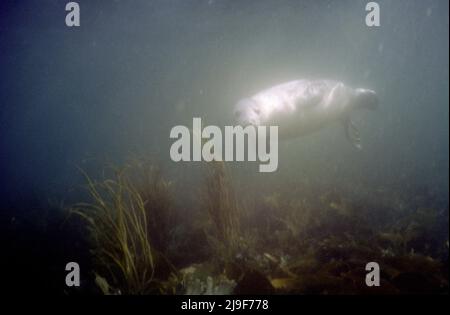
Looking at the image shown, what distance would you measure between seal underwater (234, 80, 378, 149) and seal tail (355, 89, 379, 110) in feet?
0.20

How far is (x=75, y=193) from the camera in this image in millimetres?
12586

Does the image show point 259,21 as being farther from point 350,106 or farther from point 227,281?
point 227,281

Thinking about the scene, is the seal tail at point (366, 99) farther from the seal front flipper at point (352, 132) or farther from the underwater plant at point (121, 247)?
the underwater plant at point (121, 247)

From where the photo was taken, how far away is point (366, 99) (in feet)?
32.1

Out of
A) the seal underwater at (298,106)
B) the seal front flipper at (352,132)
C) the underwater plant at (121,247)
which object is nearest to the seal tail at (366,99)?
the seal underwater at (298,106)

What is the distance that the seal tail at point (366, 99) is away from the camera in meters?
9.52

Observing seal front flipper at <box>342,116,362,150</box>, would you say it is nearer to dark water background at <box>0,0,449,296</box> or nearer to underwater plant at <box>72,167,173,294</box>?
dark water background at <box>0,0,449,296</box>

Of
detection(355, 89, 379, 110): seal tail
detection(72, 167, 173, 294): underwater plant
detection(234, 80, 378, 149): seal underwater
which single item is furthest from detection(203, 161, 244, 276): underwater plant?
detection(355, 89, 379, 110): seal tail

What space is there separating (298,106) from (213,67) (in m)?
54.0

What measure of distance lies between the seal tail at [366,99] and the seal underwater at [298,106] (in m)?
0.06

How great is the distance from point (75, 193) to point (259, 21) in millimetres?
20341

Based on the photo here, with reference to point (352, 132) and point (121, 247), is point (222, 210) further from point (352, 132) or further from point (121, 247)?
point (352, 132)

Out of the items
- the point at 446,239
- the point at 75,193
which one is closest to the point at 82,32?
Answer: the point at 75,193

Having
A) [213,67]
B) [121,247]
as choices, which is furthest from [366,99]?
[213,67]
